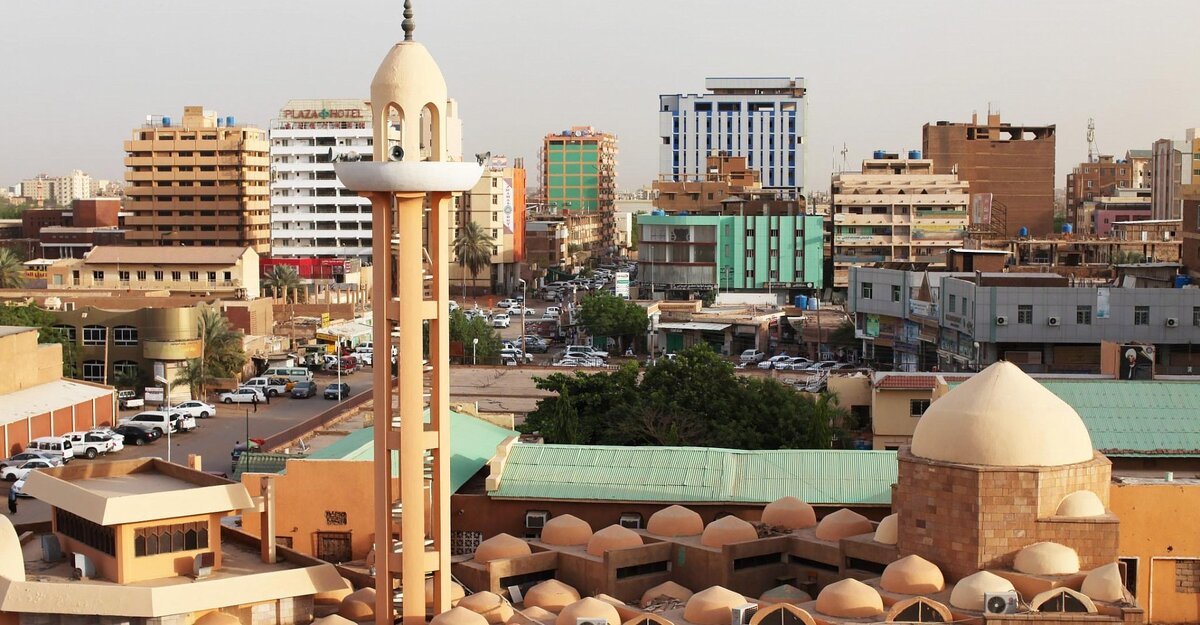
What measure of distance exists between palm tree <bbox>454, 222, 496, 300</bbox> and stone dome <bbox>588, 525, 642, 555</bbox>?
7468 cm

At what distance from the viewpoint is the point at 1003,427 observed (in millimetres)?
22359

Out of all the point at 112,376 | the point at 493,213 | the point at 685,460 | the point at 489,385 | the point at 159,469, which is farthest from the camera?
the point at 493,213

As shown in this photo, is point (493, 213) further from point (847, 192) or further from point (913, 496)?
point (913, 496)

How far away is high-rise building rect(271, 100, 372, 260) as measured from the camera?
339ft

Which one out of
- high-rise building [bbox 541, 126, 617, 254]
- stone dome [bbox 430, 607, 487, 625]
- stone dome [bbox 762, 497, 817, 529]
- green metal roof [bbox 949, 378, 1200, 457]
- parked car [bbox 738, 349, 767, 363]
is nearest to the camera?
stone dome [bbox 430, 607, 487, 625]

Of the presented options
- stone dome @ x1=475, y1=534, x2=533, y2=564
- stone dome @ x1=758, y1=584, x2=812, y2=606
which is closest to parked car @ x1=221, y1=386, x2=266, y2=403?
stone dome @ x1=475, y1=534, x2=533, y2=564

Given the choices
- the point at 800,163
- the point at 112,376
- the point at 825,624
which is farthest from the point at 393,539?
the point at 800,163

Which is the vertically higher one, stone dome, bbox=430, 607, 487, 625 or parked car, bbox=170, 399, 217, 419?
stone dome, bbox=430, 607, 487, 625

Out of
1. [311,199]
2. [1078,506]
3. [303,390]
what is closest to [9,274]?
[311,199]

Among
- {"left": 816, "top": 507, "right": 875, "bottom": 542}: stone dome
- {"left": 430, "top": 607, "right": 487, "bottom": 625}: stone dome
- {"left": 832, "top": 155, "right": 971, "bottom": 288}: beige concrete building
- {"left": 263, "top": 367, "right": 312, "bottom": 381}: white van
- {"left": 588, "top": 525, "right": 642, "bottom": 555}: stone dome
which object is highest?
{"left": 832, "top": 155, "right": 971, "bottom": 288}: beige concrete building

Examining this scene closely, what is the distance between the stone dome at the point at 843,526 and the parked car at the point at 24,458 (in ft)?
83.2

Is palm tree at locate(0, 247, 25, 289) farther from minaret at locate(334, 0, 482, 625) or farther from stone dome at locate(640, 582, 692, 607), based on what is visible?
stone dome at locate(640, 582, 692, 607)

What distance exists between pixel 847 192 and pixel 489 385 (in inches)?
1563

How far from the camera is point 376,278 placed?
73.3ft
